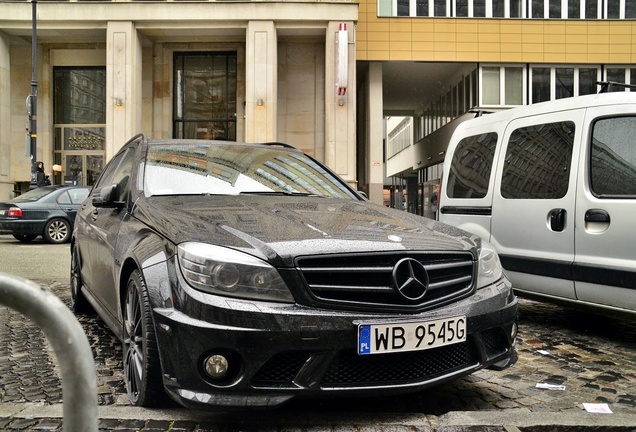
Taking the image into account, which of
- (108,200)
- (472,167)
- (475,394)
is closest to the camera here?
(475,394)

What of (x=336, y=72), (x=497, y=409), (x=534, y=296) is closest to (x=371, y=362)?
(x=497, y=409)

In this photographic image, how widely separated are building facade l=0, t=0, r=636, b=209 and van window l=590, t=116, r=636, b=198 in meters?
19.3

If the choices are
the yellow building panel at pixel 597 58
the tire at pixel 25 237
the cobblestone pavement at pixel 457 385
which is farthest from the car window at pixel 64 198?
the yellow building panel at pixel 597 58

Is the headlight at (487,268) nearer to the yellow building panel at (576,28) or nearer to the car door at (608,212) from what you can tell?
the car door at (608,212)

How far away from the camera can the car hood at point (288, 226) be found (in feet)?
8.98

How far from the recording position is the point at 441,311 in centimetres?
286

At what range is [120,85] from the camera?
23641mm

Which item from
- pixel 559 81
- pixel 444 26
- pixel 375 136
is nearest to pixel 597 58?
pixel 559 81

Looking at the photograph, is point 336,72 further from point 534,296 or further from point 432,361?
point 432,361

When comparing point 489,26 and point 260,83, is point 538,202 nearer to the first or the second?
point 260,83

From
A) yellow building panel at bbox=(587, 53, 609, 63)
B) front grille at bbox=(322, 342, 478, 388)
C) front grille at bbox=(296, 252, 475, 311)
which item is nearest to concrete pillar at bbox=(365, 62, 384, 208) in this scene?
yellow building panel at bbox=(587, 53, 609, 63)

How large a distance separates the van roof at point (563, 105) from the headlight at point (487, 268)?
2009 millimetres

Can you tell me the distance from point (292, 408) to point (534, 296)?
2861 millimetres

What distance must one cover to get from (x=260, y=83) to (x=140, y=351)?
70.8ft
